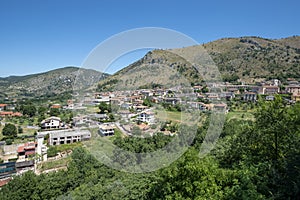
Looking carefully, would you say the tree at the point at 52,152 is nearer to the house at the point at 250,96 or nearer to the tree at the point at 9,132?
the tree at the point at 9,132

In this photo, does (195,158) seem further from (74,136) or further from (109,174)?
(74,136)

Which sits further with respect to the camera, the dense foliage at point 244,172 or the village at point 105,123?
the village at point 105,123

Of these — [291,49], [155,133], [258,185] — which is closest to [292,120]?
[258,185]

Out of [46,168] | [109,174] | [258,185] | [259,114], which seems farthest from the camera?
[46,168]

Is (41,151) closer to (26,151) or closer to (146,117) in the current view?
(26,151)

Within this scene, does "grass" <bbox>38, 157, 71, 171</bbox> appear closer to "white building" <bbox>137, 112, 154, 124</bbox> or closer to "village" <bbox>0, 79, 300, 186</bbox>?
"village" <bbox>0, 79, 300, 186</bbox>

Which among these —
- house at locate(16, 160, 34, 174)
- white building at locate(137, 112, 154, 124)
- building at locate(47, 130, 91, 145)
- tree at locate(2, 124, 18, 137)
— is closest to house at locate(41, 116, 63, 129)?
tree at locate(2, 124, 18, 137)

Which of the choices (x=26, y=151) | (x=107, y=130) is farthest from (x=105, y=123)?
(x=26, y=151)

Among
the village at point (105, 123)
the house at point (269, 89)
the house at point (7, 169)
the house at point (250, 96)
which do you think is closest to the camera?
the house at point (7, 169)

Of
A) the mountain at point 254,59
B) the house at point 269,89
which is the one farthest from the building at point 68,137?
the house at point 269,89
